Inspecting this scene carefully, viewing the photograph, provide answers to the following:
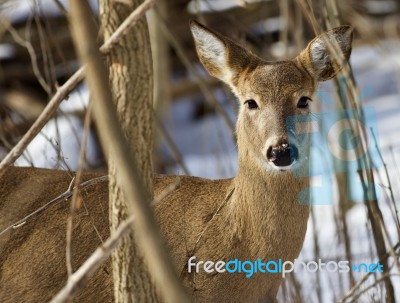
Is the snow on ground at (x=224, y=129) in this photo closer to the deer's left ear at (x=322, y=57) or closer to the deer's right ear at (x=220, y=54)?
the deer's right ear at (x=220, y=54)

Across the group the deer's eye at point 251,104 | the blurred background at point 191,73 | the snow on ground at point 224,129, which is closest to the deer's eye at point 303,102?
the deer's eye at point 251,104

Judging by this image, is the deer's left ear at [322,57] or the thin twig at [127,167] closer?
the thin twig at [127,167]

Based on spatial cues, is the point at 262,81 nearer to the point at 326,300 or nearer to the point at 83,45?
the point at 326,300

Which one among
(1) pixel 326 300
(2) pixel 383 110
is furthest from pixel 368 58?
(1) pixel 326 300

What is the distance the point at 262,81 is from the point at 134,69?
87cm

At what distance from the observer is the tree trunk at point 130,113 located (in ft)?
9.74

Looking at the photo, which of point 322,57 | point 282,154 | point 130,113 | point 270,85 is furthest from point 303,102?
point 130,113

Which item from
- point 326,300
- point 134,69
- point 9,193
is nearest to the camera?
point 134,69

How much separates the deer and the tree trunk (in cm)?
50

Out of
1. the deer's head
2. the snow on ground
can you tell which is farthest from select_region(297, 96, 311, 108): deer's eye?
the snow on ground

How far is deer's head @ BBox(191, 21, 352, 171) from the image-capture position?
3510 millimetres

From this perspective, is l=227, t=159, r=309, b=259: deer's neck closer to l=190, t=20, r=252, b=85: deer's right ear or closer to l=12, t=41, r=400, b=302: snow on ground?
l=190, t=20, r=252, b=85: deer's right ear

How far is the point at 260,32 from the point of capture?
10617mm

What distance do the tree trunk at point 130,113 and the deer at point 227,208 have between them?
0.50 meters
